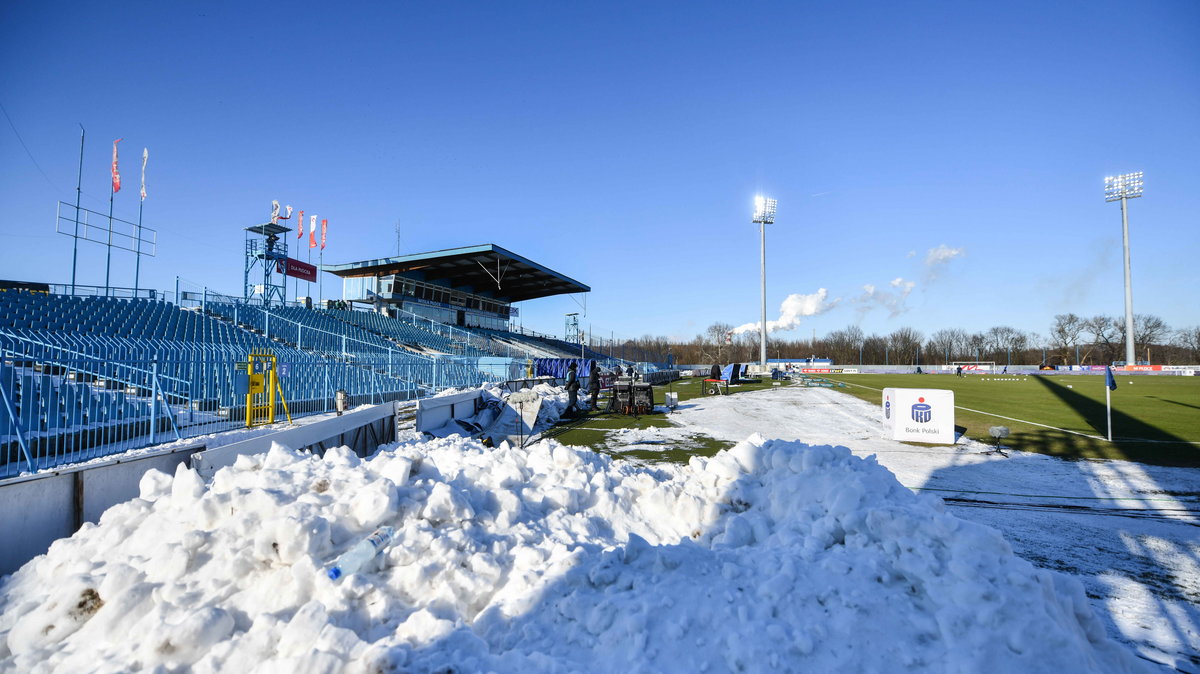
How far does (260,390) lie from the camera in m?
9.16

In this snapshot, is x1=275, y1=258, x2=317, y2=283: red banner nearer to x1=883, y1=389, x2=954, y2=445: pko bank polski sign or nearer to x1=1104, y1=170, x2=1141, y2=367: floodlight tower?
x1=883, y1=389, x2=954, y2=445: pko bank polski sign

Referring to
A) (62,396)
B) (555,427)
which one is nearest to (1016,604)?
(62,396)

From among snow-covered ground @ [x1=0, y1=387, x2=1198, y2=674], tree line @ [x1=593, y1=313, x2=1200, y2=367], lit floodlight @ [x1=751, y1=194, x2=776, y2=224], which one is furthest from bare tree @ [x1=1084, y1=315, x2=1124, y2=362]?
snow-covered ground @ [x1=0, y1=387, x2=1198, y2=674]

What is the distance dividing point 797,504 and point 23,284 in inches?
1533

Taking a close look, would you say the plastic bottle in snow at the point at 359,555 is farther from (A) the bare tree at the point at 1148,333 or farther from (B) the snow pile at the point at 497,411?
(A) the bare tree at the point at 1148,333

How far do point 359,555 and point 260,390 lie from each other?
695 cm

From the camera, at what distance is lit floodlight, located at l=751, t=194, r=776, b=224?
156 feet

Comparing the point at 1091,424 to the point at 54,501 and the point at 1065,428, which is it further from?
the point at 54,501

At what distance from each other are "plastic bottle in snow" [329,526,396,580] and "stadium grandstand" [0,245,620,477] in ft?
13.4

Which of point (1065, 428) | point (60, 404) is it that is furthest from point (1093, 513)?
point (60, 404)

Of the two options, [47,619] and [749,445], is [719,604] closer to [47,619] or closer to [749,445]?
[749,445]

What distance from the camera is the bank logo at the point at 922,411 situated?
13.0 m

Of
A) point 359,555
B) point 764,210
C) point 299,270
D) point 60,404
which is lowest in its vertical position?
point 359,555

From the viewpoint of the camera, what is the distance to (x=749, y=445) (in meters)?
6.44
